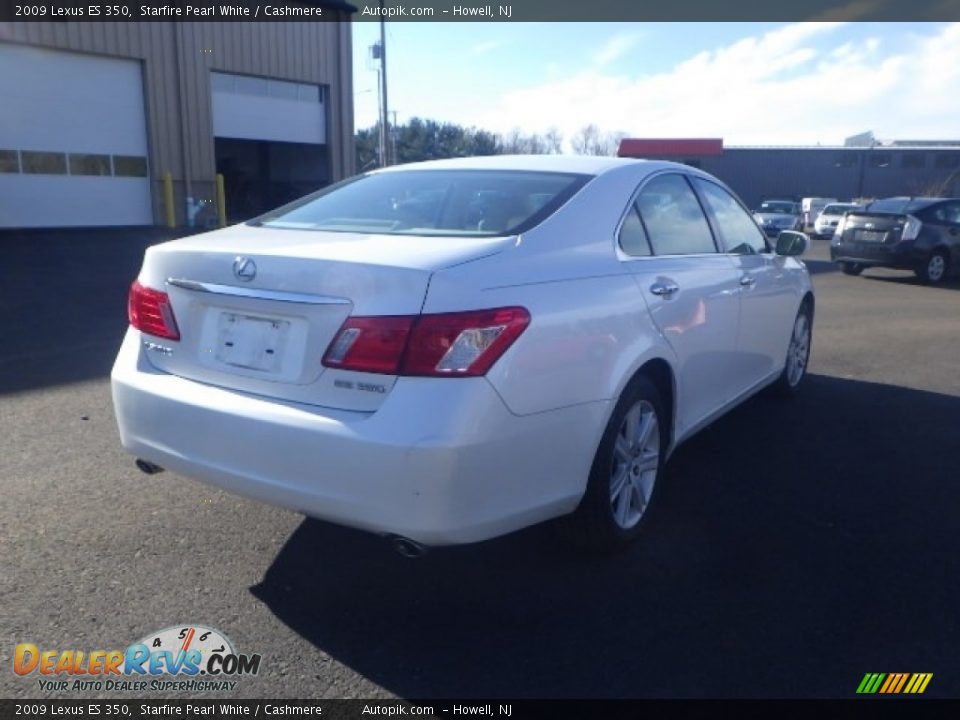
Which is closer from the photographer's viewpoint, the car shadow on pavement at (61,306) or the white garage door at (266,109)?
the car shadow on pavement at (61,306)

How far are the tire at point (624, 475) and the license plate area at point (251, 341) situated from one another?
1218 millimetres

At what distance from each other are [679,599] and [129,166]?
21818mm

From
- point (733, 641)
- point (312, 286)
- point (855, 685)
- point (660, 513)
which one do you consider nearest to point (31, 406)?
point (312, 286)

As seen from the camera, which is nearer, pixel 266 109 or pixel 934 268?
pixel 934 268

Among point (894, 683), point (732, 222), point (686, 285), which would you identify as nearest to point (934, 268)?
point (732, 222)

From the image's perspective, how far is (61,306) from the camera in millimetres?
9617

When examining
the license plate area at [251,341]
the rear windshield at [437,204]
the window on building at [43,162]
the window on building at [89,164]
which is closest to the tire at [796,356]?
the rear windshield at [437,204]

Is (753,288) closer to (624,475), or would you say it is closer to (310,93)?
(624,475)

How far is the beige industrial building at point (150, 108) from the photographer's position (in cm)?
1989

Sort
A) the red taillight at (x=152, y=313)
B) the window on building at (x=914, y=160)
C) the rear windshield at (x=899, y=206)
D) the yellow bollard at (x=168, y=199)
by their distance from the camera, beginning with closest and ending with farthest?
1. the red taillight at (x=152, y=313)
2. the rear windshield at (x=899, y=206)
3. the yellow bollard at (x=168, y=199)
4. the window on building at (x=914, y=160)

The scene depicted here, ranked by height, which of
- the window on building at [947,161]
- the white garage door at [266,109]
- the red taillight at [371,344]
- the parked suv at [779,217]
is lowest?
the parked suv at [779,217]

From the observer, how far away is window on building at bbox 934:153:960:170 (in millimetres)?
52625

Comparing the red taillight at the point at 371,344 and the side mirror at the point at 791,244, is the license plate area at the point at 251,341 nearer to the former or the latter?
the red taillight at the point at 371,344

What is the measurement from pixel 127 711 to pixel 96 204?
69.5ft
